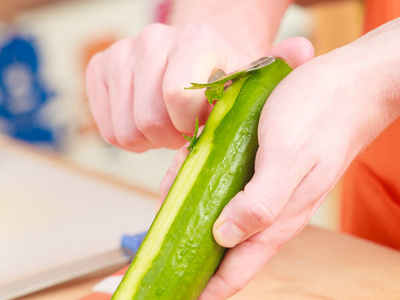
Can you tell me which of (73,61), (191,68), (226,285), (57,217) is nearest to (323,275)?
(226,285)

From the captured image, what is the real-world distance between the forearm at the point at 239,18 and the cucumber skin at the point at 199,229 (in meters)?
0.34

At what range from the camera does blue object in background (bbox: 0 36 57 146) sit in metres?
2.76

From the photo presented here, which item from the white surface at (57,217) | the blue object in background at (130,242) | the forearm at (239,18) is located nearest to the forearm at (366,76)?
the forearm at (239,18)

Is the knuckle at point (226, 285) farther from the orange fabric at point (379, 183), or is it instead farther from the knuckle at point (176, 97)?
the orange fabric at point (379, 183)

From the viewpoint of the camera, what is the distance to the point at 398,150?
3.18 ft

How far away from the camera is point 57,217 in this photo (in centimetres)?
115

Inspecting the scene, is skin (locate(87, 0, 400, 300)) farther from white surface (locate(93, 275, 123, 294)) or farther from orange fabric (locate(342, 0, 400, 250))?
orange fabric (locate(342, 0, 400, 250))

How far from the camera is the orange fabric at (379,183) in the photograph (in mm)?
982

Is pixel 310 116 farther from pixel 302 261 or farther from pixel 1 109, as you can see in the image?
pixel 1 109

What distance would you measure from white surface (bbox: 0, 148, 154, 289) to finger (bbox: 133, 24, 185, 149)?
0.33m

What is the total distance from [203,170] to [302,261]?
0.36 metres

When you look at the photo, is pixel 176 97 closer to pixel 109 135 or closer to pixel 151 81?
pixel 151 81

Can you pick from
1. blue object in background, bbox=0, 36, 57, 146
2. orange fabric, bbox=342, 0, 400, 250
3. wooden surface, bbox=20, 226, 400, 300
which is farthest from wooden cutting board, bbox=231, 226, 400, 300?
blue object in background, bbox=0, 36, 57, 146

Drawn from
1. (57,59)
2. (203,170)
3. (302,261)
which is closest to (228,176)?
(203,170)
